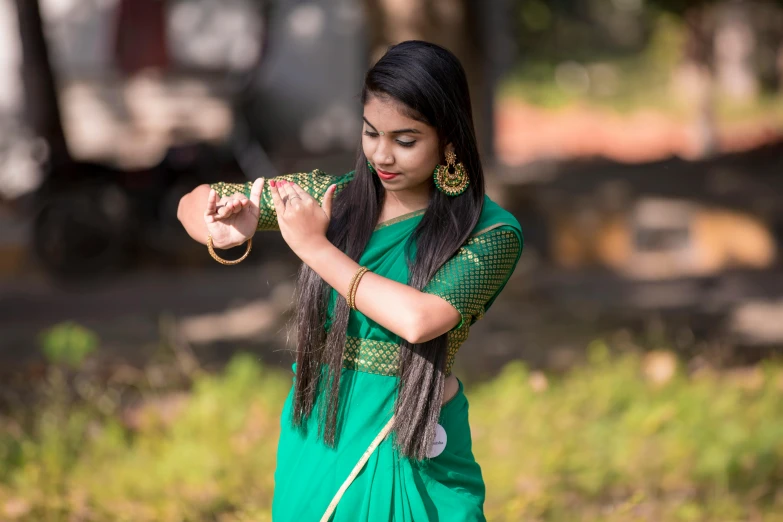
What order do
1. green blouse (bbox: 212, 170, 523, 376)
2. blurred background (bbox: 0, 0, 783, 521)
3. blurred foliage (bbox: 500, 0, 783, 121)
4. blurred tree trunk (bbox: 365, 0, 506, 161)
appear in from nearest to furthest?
green blouse (bbox: 212, 170, 523, 376)
blurred background (bbox: 0, 0, 783, 521)
blurred tree trunk (bbox: 365, 0, 506, 161)
blurred foliage (bbox: 500, 0, 783, 121)

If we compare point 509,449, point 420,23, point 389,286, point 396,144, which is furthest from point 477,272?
point 420,23

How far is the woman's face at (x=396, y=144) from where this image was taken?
200cm

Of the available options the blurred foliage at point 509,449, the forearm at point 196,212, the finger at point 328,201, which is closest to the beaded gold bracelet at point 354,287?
the finger at point 328,201

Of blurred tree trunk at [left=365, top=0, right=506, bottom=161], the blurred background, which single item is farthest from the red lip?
blurred tree trunk at [left=365, top=0, right=506, bottom=161]

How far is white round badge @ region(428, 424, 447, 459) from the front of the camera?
2.13m

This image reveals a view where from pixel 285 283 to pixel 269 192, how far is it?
5.60 metres

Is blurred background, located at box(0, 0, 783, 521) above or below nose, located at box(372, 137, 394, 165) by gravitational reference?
below

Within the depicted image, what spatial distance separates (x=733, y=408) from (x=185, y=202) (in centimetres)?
323

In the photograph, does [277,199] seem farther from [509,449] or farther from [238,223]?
[509,449]

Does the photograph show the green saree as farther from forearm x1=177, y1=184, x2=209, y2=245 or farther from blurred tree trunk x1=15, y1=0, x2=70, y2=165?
blurred tree trunk x1=15, y1=0, x2=70, y2=165

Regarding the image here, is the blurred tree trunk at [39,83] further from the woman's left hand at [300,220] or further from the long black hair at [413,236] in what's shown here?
the woman's left hand at [300,220]

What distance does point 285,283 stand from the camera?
25.4 ft

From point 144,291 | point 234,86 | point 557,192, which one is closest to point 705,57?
point 557,192

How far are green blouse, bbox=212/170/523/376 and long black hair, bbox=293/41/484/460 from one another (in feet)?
0.08
